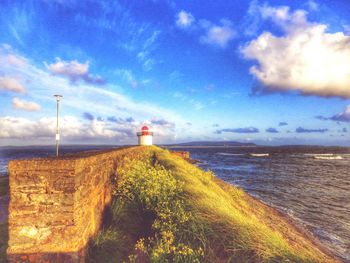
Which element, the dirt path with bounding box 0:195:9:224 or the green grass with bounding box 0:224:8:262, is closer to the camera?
the green grass with bounding box 0:224:8:262

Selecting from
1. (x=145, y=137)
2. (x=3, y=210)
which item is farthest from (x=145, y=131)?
(x=3, y=210)

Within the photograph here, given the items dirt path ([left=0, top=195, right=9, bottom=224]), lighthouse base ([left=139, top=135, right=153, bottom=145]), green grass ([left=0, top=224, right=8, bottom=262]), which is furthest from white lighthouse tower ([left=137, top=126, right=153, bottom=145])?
green grass ([left=0, top=224, right=8, bottom=262])

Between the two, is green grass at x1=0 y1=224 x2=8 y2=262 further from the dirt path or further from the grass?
the grass

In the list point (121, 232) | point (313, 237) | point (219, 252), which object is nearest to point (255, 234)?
point (219, 252)

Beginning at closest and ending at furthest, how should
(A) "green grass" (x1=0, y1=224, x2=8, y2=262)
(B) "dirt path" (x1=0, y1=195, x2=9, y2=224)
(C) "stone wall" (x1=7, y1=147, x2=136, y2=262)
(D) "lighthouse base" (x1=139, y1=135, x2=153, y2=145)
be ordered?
(C) "stone wall" (x1=7, y1=147, x2=136, y2=262) → (A) "green grass" (x1=0, y1=224, x2=8, y2=262) → (B) "dirt path" (x1=0, y1=195, x2=9, y2=224) → (D) "lighthouse base" (x1=139, y1=135, x2=153, y2=145)

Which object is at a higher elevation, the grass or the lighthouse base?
the lighthouse base

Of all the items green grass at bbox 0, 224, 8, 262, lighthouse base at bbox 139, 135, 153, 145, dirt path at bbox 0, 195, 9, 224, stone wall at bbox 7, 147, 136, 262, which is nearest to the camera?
stone wall at bbox 7, 147, 136, 262

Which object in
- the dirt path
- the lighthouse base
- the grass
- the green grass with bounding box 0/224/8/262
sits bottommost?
the dirt path

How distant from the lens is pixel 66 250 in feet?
13.8

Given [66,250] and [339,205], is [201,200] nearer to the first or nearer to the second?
[66,250]

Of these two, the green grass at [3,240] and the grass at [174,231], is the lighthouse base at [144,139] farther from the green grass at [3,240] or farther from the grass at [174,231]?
the green grass at [3,240]

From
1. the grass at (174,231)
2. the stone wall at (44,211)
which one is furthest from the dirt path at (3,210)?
the stone wall at (44,211)

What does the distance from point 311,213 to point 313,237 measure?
13.7 ft

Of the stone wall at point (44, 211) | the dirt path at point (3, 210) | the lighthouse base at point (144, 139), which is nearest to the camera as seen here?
the stone wall at point (44, 211)
